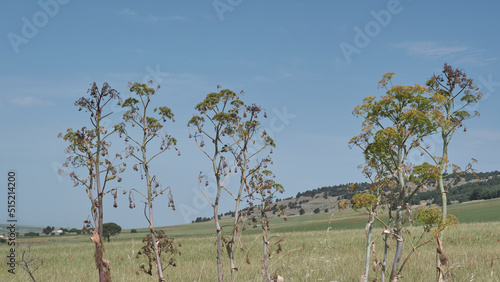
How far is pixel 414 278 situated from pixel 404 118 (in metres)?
4.81

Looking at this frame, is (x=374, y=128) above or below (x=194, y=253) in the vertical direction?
above

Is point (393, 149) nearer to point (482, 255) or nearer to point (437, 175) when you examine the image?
point (437, 175)

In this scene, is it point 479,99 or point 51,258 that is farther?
point 51,258

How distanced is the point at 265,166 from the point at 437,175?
9.22 feet

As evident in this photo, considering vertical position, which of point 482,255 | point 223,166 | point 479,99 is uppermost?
point 479,99

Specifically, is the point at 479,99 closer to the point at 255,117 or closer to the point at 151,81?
the point at 255,117

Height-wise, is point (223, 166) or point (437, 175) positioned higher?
point (223, 166)

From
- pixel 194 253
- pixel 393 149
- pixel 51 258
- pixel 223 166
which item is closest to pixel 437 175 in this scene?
pixel 393 149

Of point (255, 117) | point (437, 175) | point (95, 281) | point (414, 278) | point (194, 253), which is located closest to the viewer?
point (437, 175)

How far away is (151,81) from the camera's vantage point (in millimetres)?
6094

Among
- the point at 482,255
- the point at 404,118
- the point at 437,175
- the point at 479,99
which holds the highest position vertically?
Result: the point at 479,99

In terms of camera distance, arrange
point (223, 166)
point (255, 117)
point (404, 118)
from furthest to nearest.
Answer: point (255, 117) < point (404, 118) < point (223, 166)

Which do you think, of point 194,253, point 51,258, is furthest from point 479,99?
point 51,258

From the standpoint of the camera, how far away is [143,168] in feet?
17.4
